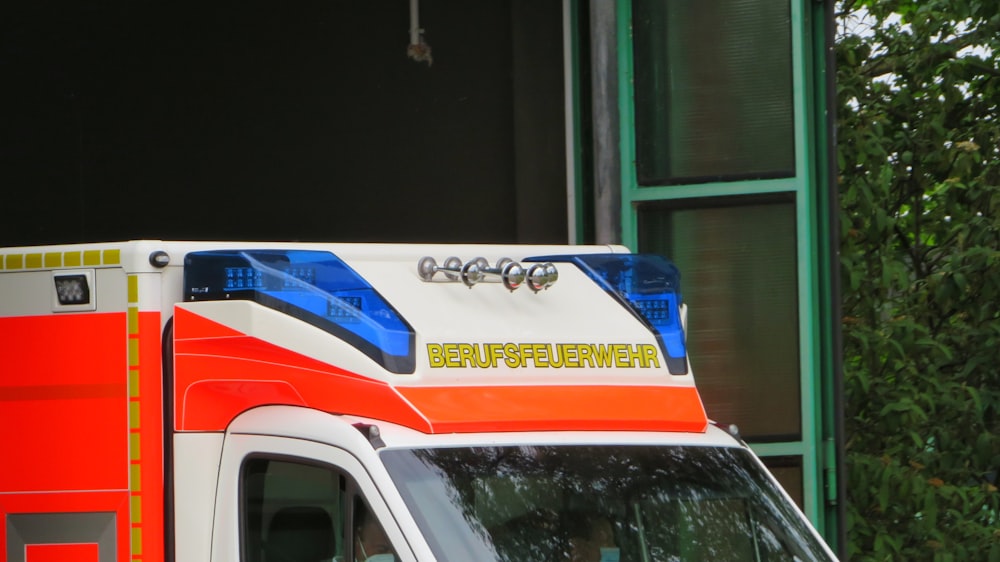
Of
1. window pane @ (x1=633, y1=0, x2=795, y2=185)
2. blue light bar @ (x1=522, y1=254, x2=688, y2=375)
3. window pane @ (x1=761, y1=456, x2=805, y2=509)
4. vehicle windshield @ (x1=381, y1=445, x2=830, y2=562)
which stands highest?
window pane @ (x1=633, y1=0, x2=795, y2=185)

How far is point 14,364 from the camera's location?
497 centimetres

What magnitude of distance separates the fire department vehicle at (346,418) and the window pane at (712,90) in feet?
11.4

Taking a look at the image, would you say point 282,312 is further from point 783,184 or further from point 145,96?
point 145,96

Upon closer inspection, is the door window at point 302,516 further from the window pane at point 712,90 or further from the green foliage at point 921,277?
the green foliage at point 921,277

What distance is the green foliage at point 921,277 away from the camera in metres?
8.45

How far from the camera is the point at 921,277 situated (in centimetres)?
948

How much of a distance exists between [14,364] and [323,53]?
5.93 m

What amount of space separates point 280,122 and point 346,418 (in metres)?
6.67

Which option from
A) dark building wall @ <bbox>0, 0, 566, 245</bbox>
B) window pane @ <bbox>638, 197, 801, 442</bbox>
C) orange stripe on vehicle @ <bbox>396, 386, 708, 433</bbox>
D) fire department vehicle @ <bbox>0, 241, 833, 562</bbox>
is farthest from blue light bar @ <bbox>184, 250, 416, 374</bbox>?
dark building wall @ <bbox>0, 0, 566, 245</bbox>

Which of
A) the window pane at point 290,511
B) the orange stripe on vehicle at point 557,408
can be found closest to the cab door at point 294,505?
the window pane at point 290,511

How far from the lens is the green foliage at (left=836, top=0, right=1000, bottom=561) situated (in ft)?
27.7

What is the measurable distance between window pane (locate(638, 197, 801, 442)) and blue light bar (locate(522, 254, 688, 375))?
3064 millimetres

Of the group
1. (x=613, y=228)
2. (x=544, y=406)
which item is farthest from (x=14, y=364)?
(x=613, y=228)

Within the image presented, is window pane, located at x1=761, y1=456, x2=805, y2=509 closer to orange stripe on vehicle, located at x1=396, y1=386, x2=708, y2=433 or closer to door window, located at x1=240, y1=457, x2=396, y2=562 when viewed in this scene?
orange stripe on vehicle, located at x1=396, y1=386, x2=708, y2=433
